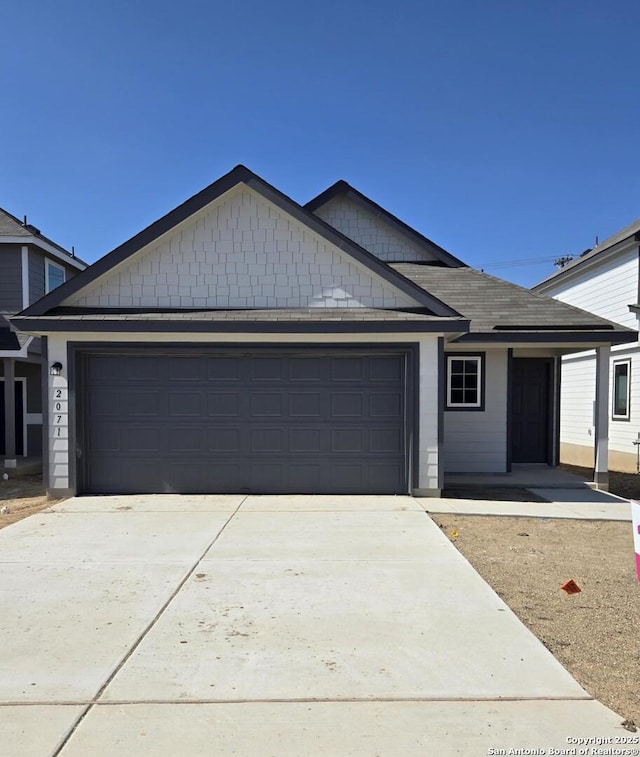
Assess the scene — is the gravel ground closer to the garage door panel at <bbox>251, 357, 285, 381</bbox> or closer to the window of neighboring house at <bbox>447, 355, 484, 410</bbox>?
the garage door panel at <bbox>251, 357, 285, 381</bbox>

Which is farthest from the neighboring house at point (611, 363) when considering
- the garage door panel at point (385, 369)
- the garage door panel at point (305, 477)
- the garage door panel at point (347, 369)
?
the garage door panel at point (305, 477)

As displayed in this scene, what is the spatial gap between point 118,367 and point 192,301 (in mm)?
1617

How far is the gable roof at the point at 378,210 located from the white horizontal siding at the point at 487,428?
296 cm

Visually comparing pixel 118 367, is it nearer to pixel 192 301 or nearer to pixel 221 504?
pixel 192 301

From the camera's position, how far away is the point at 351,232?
13273mm

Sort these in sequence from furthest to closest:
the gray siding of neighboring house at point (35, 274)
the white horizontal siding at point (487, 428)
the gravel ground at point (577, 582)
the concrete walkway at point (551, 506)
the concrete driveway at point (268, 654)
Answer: the gray siding of neighboring house at point (35, 274) < the white horizontal siding at point (487, 428) < the concrete walkway at point (551, 506) < the gravel ground at point (577, 582) < the concrete driveway at point (268, 654)

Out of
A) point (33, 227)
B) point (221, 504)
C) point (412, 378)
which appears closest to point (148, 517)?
point (221, 504)

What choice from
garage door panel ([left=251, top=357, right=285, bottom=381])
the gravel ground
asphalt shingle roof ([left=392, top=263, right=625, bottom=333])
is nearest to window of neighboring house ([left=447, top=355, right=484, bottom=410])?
asphalt shingle roof ([left=392, top=263, right=625, bottom=333])

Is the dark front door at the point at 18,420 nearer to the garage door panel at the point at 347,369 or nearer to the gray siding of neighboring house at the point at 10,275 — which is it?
the gray siding of neighboring house at the point at 10,275

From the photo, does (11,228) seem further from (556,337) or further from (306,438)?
(556,337)

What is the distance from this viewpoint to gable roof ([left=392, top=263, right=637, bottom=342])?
9.81 m

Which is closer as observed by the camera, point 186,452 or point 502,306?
point 186,452

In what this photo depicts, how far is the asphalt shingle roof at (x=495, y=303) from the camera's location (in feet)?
33.1

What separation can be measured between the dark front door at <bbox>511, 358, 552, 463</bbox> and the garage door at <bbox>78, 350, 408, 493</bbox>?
457cm
